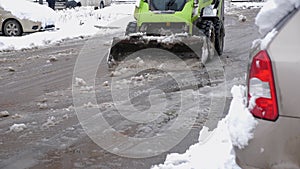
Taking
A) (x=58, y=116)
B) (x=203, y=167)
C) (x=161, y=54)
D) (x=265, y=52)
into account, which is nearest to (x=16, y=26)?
(x=161, y=54)

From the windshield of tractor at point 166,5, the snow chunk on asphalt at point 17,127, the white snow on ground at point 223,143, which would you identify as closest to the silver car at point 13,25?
the windshield of tractor at point 166,5

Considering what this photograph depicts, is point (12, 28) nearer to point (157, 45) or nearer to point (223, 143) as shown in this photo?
point (157, 45)

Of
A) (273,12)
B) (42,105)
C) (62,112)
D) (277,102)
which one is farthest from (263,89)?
(42,105)

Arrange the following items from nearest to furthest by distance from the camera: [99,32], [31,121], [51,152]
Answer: [51,152], [31,121], [99,32]

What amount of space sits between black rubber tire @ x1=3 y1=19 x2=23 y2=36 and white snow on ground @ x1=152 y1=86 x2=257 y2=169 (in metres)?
13.1

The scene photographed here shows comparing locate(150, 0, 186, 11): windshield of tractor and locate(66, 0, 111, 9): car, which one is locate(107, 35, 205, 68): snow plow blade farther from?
locate(66, 0, 111, 9): car

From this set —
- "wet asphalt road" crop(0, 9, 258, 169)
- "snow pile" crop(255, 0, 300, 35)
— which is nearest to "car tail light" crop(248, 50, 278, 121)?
"snow pile" crop(255, 0, 300, 35)

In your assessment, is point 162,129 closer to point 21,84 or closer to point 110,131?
point 110,131

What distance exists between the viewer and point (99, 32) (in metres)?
20.0

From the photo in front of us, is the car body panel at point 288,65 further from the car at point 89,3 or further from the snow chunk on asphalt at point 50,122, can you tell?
the car at point 89,3

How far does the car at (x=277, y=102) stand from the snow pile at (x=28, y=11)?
1553 cm

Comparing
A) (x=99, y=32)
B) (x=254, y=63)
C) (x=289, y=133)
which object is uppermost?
(x=254, y=63)

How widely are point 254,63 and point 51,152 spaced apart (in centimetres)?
311

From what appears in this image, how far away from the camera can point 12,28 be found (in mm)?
17469
